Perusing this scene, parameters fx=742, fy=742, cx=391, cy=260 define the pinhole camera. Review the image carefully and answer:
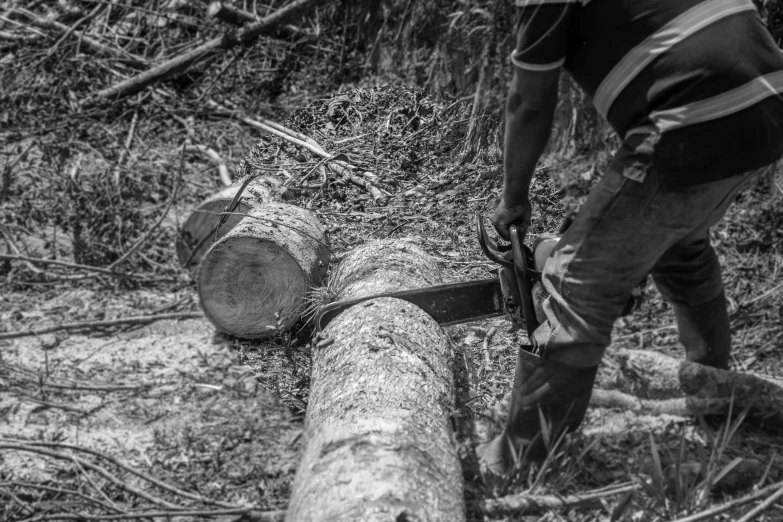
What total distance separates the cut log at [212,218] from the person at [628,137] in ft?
4.64

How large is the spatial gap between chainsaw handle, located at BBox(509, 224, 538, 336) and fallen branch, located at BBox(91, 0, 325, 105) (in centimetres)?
325

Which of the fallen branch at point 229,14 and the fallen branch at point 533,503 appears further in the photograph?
the fallen branch at point 229,14

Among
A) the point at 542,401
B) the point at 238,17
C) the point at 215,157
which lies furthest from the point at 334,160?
the point at 542,401

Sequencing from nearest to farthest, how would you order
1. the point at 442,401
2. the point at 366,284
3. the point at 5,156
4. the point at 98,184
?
1. the point at 442,401
2. the point at 366,284
3. the point at 98,184
4. the point at 5,156

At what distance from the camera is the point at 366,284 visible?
271 cm

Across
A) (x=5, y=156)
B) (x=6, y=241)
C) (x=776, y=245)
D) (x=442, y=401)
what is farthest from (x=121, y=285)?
(x=776, y=245)

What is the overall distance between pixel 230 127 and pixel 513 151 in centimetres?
292

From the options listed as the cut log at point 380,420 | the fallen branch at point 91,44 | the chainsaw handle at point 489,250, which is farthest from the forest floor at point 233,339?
the chainsaw handle at point 489,250

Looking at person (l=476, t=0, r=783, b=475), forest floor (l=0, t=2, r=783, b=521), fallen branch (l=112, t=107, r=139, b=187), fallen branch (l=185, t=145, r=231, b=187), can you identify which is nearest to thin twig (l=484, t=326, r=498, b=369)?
forest floor (l=0, t=2, r=783, b=521)

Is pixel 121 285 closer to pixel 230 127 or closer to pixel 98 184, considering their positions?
pixel 98 184

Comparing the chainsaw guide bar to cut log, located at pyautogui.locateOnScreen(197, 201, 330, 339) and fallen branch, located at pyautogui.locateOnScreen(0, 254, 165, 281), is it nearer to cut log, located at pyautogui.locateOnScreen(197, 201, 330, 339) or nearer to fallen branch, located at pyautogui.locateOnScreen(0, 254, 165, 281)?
cut log, located at pyautogui.locateOnScreen(197, 201, 330, 339)

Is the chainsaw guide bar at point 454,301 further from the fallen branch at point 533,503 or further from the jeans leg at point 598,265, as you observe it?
the fallen branch at point 533,503

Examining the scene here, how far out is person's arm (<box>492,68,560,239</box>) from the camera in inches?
81.1

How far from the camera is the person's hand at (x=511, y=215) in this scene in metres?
2.32
